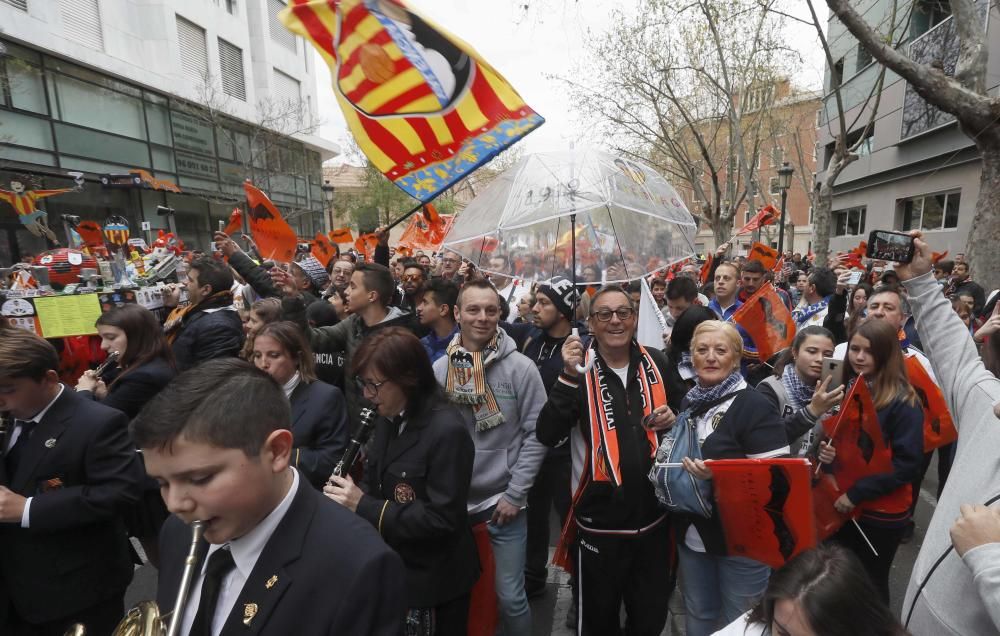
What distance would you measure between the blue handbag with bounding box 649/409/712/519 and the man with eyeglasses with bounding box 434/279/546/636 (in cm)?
63

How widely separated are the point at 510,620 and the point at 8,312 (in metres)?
5.07

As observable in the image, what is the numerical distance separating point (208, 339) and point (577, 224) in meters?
2.87

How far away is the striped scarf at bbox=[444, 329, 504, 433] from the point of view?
2818mm

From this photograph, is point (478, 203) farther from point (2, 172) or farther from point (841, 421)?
point (2, 172)

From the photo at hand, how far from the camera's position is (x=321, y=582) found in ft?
4.10

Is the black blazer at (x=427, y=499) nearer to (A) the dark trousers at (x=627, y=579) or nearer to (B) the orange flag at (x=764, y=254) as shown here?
(A) the dark trousers at (x=627, y=579)

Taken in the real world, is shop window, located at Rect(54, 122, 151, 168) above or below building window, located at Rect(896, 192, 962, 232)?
above

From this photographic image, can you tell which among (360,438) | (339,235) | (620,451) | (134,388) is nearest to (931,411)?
(620,451)

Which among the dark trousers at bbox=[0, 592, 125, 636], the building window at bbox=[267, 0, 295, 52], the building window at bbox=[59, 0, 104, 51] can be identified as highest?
the building window at bbox=[267, 0, 295, 52]

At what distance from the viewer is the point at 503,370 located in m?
2.95

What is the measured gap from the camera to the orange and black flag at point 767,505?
208 centimetres

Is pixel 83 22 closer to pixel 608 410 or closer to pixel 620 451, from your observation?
pixel 608 410

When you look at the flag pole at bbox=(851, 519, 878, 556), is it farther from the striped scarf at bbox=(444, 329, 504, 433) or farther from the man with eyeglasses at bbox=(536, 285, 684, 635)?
the striped scarf at bbox=(444, 329, 504, 433)

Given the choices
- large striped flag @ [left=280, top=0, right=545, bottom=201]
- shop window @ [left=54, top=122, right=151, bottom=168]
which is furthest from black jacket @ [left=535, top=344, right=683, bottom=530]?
shop window @ [left=54, top=122, right=151, bottom=168]
